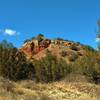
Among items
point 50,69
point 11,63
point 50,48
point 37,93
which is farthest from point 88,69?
point 50,48

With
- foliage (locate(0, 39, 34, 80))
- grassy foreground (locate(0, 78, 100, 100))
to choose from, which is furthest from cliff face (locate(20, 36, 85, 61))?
grassy foreground (locate(0, 78, 100, 100))

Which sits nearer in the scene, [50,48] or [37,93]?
[37,93]

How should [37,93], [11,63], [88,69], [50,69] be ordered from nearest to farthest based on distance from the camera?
[37,93] < [88,69] < [11,63] < [50,69]

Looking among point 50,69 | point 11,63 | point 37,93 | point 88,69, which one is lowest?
point 37,93

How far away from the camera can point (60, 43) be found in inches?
3182

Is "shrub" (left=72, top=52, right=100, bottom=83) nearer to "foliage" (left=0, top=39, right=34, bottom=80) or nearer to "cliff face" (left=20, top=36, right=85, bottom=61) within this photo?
"foliage" (left=0, top=39, right=34, bottom=80)

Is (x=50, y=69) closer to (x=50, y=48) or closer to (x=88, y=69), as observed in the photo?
(x=88, y=69)

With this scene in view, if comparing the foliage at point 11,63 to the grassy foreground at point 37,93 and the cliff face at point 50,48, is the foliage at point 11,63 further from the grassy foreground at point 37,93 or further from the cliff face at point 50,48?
the cliff face at point 50,48

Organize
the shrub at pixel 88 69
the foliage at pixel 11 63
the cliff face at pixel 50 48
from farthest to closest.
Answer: the cliff face at pixel 50 48, the foliage at pixel 11 63, the shrub at pixel 88 69

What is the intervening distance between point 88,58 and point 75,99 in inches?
773

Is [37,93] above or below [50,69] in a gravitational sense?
below

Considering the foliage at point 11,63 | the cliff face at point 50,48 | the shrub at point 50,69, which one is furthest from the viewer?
the cliff face at point 50,48

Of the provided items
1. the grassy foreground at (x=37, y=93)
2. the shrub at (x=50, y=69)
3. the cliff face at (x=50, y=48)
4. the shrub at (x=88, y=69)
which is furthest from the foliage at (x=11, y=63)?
the cliff face at (x=50, y=48)

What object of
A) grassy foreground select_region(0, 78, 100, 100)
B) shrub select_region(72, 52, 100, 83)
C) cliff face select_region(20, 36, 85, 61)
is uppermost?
cliff face select_region(20, 36, 85, 61)
